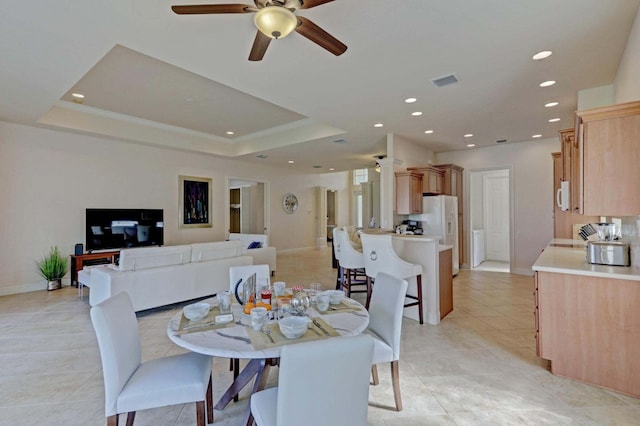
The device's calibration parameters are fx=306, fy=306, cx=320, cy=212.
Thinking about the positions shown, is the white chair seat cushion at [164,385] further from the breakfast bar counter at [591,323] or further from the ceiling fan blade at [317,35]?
the breakfast bar counter at [591,323]

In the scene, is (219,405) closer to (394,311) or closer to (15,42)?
(394,311)

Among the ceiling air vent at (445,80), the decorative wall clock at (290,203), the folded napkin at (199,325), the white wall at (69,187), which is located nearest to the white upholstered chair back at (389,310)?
the folded napkin at (199,325)

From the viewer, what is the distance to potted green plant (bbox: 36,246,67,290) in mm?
5117

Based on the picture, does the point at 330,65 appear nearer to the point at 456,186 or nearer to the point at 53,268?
the point at 456,186

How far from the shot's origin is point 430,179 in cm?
619

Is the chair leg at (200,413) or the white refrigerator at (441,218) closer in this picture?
the chair leg at (200,413)

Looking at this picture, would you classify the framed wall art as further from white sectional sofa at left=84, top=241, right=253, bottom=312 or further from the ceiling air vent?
the ceiling air vent

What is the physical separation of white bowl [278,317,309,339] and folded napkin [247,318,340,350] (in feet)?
0.07

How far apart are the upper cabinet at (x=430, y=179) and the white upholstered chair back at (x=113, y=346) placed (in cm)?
556

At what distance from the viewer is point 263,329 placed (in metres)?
1.60

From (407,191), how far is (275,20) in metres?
4.45

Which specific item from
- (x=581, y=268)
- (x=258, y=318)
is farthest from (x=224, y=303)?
(x=581, y=268)

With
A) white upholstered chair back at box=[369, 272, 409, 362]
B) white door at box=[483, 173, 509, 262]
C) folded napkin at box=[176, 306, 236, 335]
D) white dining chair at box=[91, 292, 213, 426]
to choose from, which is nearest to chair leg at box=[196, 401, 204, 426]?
white dining chair at box=[91, 292, 213, 426]

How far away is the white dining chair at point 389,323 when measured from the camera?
6.52ft
